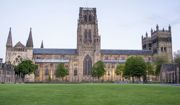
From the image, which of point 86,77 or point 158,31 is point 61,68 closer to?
point 86,77

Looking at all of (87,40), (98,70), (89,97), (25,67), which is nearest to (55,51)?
(87,40)

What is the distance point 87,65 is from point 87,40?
12.6m

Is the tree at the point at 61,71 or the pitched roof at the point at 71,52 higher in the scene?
the pitched roof at the point at 71,52

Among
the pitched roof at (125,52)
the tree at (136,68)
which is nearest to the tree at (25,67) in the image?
the tree at (136,68)

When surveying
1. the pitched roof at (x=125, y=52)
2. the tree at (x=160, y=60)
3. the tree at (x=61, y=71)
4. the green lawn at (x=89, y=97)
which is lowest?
the green lawn at (x=89, y=97)

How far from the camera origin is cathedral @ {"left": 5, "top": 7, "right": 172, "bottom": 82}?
452 feet

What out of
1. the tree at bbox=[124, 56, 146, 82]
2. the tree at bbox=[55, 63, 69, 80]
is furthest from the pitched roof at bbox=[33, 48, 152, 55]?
the tree at bbox=[124, 56, 146, 82]

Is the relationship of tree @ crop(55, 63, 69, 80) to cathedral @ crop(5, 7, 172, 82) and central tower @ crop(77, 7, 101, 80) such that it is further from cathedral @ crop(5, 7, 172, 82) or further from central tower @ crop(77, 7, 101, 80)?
central tower @ crop(77, 7, 101, 80)

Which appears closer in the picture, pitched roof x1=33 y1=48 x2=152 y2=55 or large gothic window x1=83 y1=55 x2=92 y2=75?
large gothic window x1=83 y1=55 x2=92 y2=75

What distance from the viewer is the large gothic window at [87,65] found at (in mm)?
138375

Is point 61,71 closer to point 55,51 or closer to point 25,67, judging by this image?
point 25,67

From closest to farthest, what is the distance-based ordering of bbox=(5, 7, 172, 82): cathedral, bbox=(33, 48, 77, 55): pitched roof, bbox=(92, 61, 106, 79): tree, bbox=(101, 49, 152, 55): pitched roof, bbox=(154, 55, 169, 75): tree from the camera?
bbox=(92, 61, 106, 79): tree → bbox=(5, 7, 172, 82): cathedral → bbox=(154, 55, 169, 75): tree → bbox=(33, 48, 77, 55): pitched roof → bbox=(101, 49, 152, 55): pitched roof

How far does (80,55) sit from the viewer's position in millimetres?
140250

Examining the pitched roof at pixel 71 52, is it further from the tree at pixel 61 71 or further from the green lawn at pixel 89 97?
the green lawn at pixel 89 97
